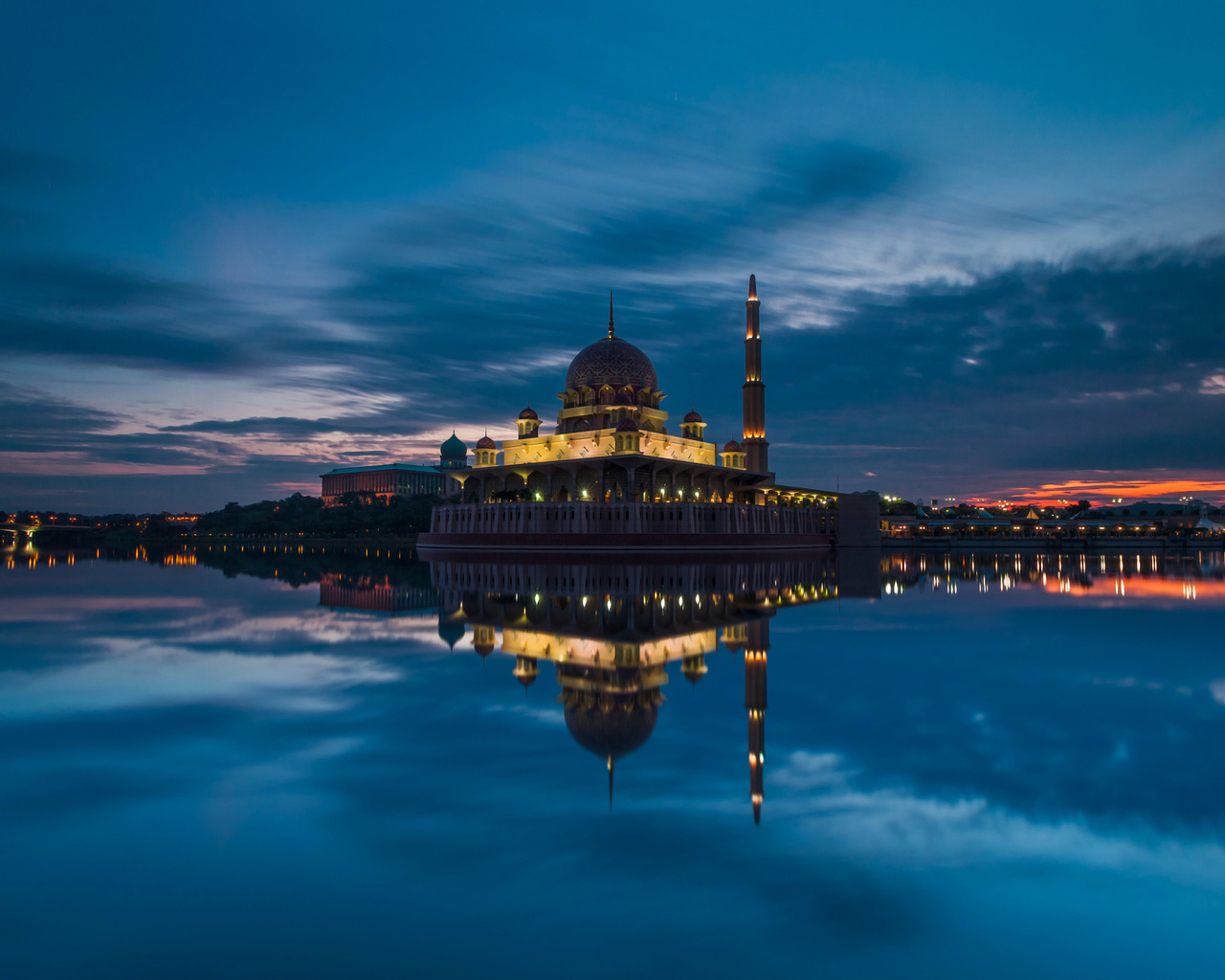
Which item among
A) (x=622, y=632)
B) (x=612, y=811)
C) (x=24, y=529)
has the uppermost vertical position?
(x=24, y=529)

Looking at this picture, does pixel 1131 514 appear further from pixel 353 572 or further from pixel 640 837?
pixel 640 837

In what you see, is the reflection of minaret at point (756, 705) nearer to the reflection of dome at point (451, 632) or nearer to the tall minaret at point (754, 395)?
the reflection of dome at point (451, 632)

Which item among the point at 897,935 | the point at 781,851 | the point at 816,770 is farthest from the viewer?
the point at 816,770

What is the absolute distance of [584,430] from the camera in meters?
55.1

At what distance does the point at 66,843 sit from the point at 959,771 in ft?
19.2

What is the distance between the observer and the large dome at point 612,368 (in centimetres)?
5719

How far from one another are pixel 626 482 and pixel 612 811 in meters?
46.3

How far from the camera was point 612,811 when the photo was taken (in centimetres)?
462

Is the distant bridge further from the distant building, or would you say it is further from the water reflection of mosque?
the water reflection of mosque

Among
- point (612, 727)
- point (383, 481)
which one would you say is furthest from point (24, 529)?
point (612, 727)

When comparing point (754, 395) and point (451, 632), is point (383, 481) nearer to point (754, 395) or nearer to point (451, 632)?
point (754, 395)

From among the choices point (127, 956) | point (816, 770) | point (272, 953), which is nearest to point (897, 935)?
point (816, 770)

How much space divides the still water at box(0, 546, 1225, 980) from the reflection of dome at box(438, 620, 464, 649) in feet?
2.81

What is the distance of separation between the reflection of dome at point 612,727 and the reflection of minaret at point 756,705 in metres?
0.90
